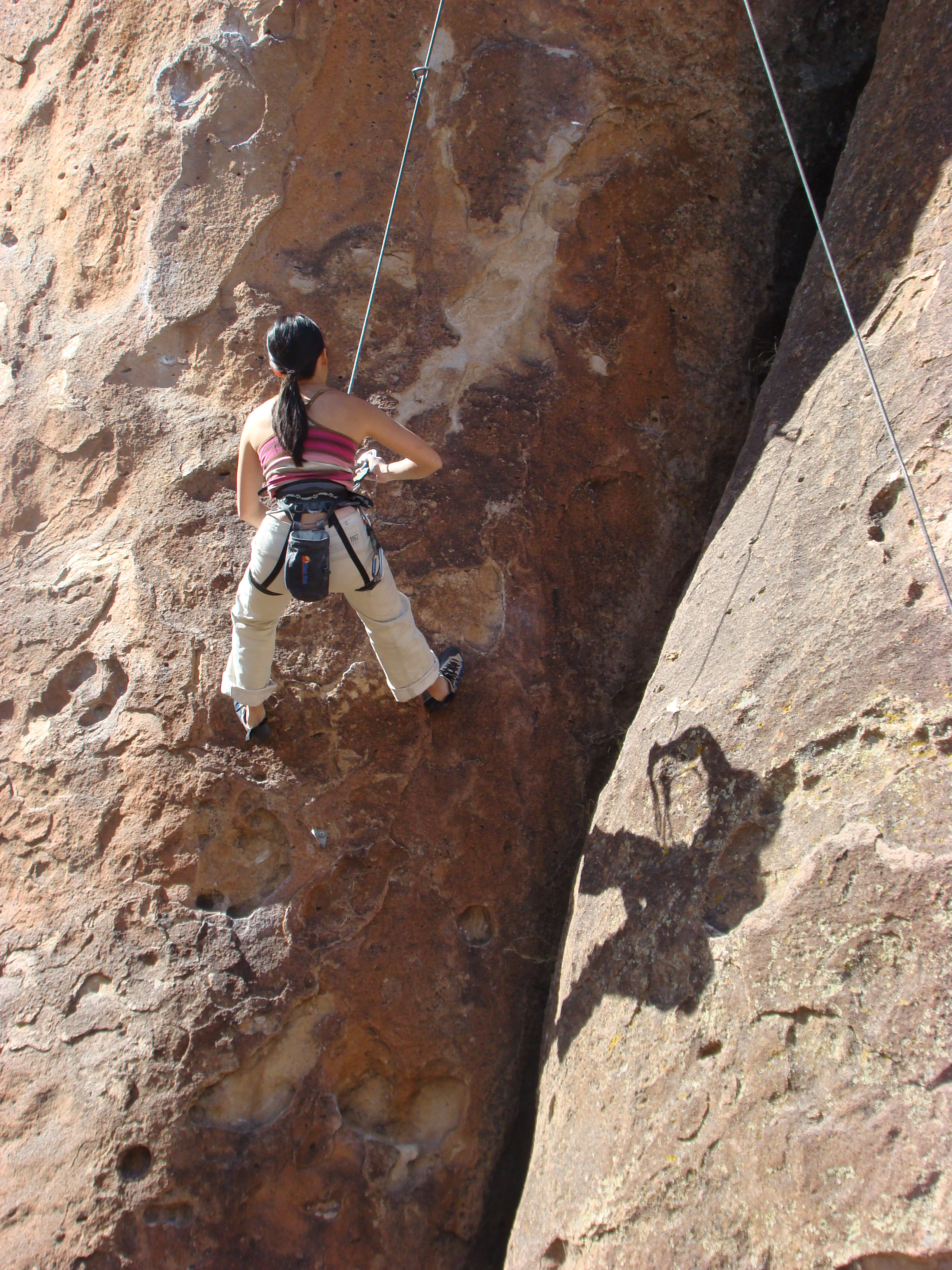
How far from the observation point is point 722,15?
4.11 meters

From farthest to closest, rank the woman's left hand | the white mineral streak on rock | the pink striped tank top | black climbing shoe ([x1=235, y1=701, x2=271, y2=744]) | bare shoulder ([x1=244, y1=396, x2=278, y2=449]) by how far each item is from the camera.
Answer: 1. the white mineral streak on rock
2. black climbing shoe ([x1=235, y1=701, x2=271, y2=744])
3. the woman's left hand
4. bare shoulder ([x1=244, y1=396, x2=278, y2=449])
5. the pink striped tank top

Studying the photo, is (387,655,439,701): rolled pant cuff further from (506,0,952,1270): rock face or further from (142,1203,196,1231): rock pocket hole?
(142,1203,196,1231): rock pocket hole

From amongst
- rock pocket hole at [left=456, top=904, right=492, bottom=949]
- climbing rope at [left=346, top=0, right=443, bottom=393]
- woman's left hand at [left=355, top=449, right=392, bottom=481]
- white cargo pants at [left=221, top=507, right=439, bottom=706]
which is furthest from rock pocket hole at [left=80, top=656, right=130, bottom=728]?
rock pocket hole at [left=456, top=904, right=492, bottom=949]

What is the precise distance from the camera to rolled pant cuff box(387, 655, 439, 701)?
10.3 feet

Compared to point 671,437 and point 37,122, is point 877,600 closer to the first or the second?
point 671,437

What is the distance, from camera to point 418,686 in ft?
10.3

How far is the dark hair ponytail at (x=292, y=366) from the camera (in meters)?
2.61

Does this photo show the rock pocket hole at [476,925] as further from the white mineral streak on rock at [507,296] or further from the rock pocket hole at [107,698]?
the white mineral streak on rock at [507,296]

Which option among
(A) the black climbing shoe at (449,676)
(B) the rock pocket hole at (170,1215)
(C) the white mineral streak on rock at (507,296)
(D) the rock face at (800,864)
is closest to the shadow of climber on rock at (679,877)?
(D) the rock face at (800,864)

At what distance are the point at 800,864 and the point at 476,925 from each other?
1288 mm

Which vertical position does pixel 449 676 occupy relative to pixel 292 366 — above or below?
below

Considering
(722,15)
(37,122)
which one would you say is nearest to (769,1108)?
(722,15)

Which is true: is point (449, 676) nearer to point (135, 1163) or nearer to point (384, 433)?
point (384, 433)

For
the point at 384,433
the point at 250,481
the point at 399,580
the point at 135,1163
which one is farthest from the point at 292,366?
the point at 135,1163
